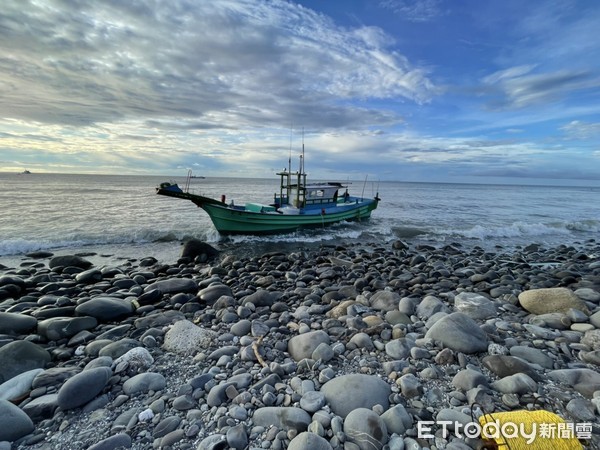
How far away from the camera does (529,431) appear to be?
257 centimetres

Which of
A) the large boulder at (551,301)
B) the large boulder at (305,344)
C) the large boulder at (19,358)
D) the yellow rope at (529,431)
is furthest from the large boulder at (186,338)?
the large boulder at (551,301)

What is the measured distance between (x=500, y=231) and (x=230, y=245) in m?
16.7

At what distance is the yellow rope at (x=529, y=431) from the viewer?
97.9 inches

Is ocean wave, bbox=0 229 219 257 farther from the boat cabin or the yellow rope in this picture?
the yellow rope

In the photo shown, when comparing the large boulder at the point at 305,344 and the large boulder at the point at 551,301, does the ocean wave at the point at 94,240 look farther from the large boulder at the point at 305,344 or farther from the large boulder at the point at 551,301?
the large boulder at the point at 551,301

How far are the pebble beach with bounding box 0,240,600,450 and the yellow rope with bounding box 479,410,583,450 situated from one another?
106mm

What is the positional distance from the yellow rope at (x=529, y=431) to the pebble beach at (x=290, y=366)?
0.11 m

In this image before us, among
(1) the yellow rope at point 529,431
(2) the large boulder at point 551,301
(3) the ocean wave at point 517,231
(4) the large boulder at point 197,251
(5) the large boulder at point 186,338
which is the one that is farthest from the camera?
(3) the ocean wave at point 517,231

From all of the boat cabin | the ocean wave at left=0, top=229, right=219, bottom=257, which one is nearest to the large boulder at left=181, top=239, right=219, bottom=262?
the ocean wave at left=0, top=229, right=219, bottom=257

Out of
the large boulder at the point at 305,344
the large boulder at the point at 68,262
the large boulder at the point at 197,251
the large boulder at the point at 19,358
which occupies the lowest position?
the large boulder at the point at 68,262

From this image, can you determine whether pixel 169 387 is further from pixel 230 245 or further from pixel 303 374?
pixel 230 245

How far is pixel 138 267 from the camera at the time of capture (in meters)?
10.6

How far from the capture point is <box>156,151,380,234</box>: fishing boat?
611 inches

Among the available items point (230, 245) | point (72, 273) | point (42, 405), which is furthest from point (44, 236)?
point (42, 405)
